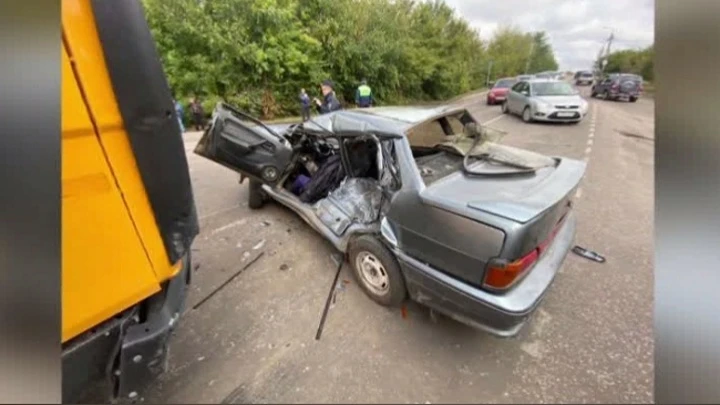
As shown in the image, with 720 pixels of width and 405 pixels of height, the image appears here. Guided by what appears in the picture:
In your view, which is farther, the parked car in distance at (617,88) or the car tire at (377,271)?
the parked car in distance at (617,88)

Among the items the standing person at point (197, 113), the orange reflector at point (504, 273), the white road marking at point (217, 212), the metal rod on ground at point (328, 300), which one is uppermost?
the standing person at point (197, 113)

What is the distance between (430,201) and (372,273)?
0.88 metres

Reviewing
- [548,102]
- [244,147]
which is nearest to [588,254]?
[244,147]

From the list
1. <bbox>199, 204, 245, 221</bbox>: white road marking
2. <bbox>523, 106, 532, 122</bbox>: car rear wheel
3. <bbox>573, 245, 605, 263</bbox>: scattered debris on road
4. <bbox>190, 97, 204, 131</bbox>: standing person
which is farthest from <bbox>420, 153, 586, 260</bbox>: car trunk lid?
<bbox>190, 97, 204, 131</bbox>: standing person

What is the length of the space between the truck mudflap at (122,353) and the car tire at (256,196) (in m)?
2.74

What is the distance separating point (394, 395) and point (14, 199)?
74.5 inches

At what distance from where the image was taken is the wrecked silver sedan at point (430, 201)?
6.18 ft

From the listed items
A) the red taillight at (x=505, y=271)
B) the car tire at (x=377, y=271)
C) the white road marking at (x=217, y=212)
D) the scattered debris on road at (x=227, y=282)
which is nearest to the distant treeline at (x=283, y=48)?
the white road marking at (x=217, y=212)

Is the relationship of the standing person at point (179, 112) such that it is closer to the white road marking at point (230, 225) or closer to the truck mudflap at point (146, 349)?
the truck mudflap at point (146, 349)

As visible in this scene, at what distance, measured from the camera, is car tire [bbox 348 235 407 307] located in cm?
242

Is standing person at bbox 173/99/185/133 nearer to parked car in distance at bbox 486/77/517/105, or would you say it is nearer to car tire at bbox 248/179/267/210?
car tire at bbox 248/179/267/210

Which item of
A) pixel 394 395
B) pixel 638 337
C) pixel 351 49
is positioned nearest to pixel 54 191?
pixel 394 395

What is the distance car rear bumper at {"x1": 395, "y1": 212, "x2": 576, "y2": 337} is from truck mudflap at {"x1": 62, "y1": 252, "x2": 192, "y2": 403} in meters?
1.45

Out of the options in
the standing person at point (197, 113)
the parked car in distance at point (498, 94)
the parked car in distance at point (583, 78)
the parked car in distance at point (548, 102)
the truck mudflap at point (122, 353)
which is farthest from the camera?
the parked car in distance at point (583, 78)
